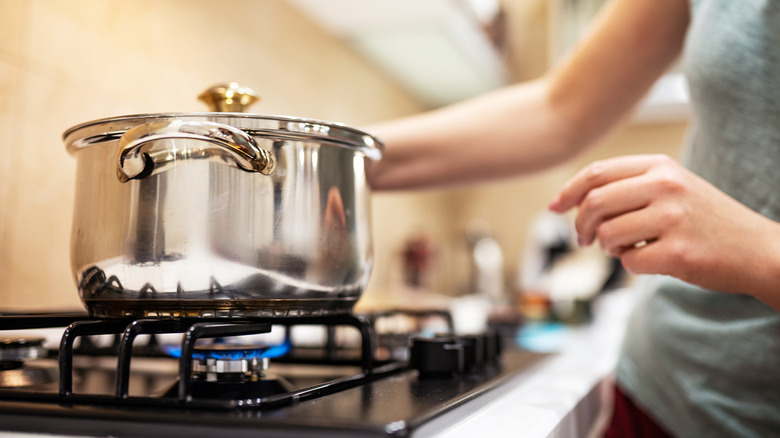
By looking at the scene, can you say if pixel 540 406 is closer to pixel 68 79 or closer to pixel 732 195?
pixel 732 195

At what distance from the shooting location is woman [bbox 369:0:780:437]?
0.46 metres

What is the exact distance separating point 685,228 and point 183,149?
34cm

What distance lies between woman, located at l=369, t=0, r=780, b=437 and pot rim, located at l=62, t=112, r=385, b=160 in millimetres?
194

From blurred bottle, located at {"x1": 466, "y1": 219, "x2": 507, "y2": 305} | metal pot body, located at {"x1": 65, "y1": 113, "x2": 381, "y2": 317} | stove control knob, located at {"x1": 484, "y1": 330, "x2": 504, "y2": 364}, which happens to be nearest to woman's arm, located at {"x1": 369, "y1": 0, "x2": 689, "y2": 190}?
stove control knob, located at {"x1": 484, "y1": 330, "x2": 504, "y2": 364}

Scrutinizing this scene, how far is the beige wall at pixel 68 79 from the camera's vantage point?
0.74m

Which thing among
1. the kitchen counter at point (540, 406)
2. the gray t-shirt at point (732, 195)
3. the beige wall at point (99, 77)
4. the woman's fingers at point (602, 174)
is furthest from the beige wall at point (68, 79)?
the gray t-shirt at point (732, 195)

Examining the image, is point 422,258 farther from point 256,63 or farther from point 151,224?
point 151,224

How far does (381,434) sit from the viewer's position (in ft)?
A: 0.95

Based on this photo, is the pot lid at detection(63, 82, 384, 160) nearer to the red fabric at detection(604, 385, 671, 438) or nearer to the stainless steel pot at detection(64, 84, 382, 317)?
the stainless steel pot at detection(64, 84, 382, 317)

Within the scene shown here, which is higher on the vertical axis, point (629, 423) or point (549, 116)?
point (549, 116)

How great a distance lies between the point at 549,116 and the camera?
0.79 meters

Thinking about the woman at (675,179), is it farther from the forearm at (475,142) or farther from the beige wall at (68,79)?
the beige wall at (68,79)

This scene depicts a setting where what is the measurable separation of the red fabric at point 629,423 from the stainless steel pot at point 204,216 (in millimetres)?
501

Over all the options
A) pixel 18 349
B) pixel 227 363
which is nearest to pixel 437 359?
pixel 227 363
